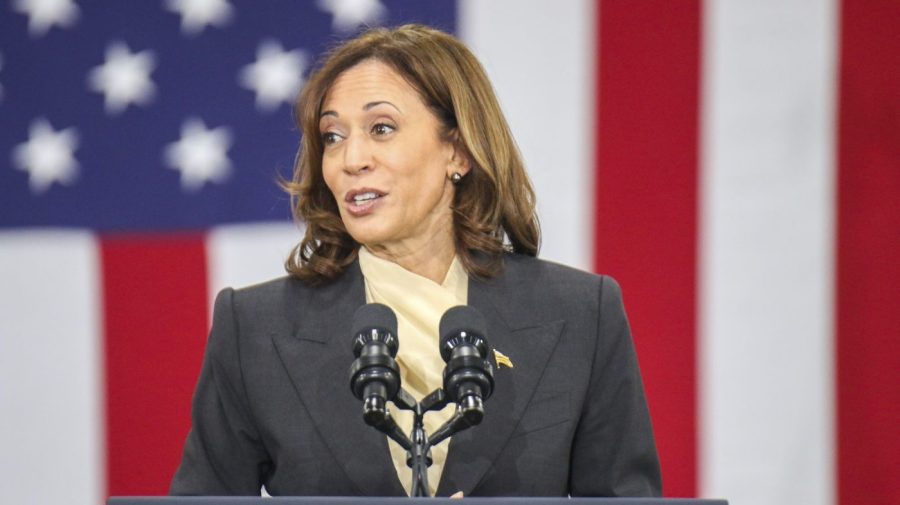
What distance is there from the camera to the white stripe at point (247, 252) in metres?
2.68

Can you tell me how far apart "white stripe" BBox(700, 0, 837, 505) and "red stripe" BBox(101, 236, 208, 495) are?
118 cm

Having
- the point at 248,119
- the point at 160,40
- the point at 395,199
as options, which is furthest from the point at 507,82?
the point at 395,199

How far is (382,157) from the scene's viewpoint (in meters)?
1.70

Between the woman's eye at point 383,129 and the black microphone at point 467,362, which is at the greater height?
the woman's eye at point 383,129

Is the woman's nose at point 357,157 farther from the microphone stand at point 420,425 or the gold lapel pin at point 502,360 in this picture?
the microphone stand at point 420,425

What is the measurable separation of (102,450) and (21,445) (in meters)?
0.21

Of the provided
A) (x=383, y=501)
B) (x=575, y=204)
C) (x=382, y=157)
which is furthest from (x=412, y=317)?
(x=575, y=204)

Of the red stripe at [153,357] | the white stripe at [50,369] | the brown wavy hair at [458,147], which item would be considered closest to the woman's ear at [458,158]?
the brown wavy hair at [458,147]

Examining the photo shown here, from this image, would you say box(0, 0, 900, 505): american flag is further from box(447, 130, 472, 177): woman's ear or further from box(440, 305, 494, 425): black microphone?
box(440, 305, 494, 425): black microphone

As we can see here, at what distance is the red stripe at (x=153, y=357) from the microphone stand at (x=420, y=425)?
1559mm

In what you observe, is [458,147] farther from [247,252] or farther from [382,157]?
[247,252]

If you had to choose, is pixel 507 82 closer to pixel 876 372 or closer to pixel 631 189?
pixel 631 189

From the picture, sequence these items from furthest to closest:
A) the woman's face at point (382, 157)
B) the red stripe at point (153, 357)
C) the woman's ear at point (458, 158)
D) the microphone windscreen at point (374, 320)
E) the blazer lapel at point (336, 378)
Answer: the red stripe at point (153, 357)
the woman's ear at point (458, 158)
the woman's face at point (382, 157)
the blazer lapel at point (336, 378)
the microphone windscreen at point (374, 320)

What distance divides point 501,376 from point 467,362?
467mm
